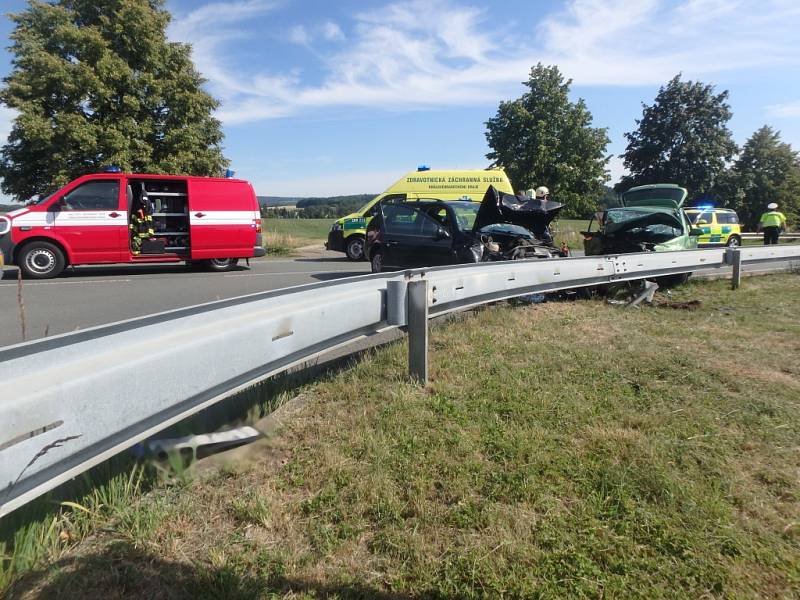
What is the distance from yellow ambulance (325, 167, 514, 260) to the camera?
1703cm

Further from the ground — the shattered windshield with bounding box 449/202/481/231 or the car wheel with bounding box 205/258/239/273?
the shattered windshield with bounding box 449/202/481/231

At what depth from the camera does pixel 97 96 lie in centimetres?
2156

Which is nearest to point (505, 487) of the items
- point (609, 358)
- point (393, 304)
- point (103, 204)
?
point (393, 304)

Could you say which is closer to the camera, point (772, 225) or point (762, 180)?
Answer: point (772, 225)

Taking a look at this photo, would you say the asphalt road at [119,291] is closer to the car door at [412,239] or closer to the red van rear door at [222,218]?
the red van rear door at [222,218]

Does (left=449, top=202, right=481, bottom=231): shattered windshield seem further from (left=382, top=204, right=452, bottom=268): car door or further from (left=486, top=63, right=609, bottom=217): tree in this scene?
(left=486, top=63, right=609, bottom=217): tree

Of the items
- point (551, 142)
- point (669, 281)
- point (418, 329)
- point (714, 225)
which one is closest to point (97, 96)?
point (669, 281)

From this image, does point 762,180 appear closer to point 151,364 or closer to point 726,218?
point 726,218

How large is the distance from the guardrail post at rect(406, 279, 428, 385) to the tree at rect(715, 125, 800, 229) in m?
57.3

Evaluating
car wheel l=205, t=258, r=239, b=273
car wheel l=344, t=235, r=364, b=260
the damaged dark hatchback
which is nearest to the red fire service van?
car wheel l=205, t=258, r=239, b=273

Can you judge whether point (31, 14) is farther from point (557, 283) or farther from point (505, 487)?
point (505, 487)

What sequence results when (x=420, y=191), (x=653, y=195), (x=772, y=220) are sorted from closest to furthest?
(x=653, y=195) → (x=420, y=191) → (x=772, y=220)

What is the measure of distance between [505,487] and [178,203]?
1293 centimetres

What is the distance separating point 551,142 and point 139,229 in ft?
115
